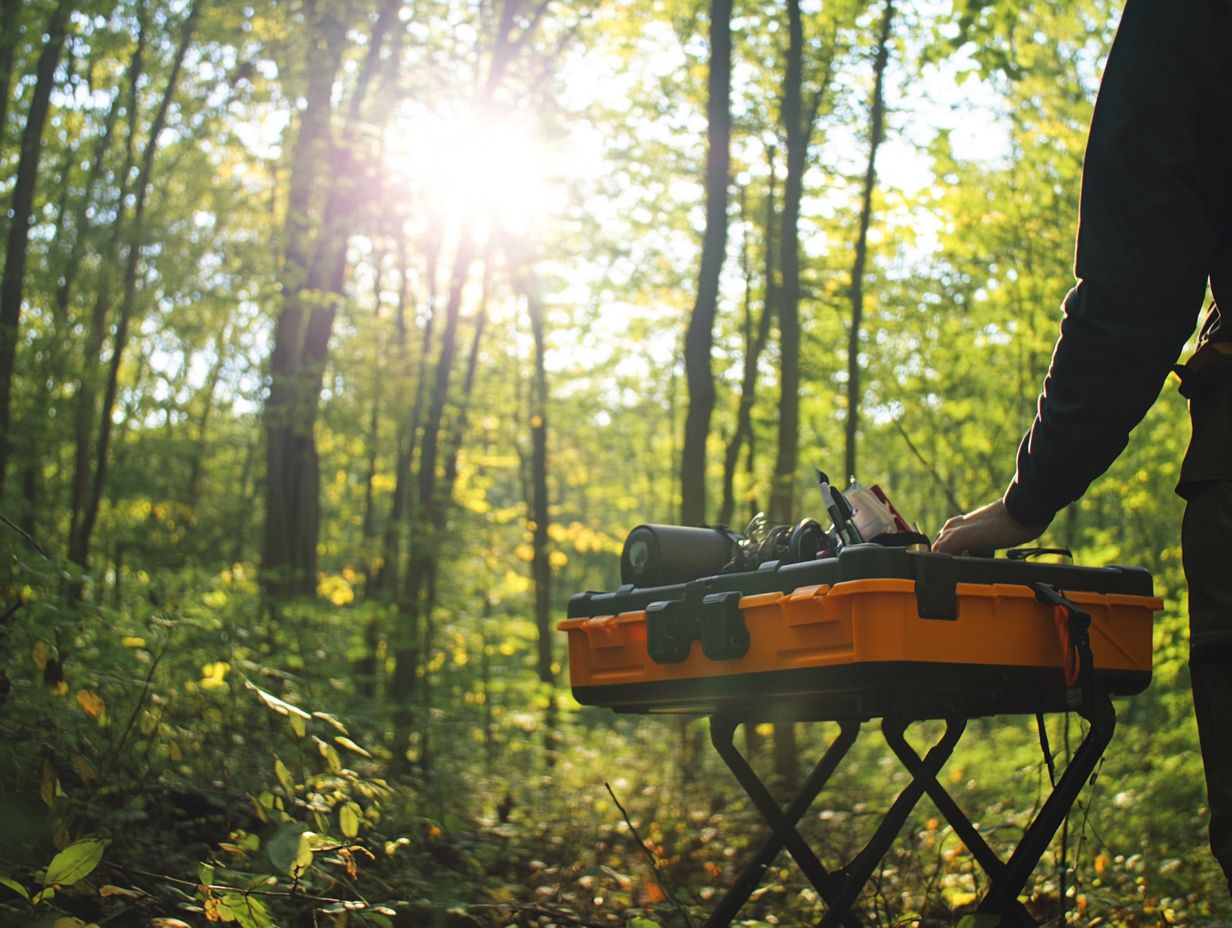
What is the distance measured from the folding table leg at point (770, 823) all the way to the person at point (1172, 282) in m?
1.31

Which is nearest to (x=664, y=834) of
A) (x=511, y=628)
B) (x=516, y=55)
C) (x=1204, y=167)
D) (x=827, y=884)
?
(x=827, y=884)

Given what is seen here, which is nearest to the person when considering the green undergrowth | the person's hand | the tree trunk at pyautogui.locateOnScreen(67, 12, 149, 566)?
the person's hand

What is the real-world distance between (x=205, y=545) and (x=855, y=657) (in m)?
16.0

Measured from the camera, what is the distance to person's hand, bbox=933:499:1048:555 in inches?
91.6

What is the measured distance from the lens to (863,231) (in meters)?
11.7

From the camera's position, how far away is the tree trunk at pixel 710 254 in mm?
9266

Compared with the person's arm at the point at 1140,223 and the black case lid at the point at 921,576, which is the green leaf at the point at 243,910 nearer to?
the black case lid at the point at 921,576

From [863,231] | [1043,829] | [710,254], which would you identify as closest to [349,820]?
[1043,829]

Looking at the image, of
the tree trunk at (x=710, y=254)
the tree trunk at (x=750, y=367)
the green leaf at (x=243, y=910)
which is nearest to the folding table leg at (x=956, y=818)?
the green leaf at (x=243, y=910)

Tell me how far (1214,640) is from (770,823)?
1594 mm

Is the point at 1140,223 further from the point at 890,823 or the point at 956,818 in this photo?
the point at 956,818

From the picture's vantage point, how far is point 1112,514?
15.0m

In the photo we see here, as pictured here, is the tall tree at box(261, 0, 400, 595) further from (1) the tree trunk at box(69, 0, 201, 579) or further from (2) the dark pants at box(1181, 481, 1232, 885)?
(2) the dark pants at box(1181, 481, 1232, 885)

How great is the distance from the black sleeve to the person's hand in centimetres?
29
